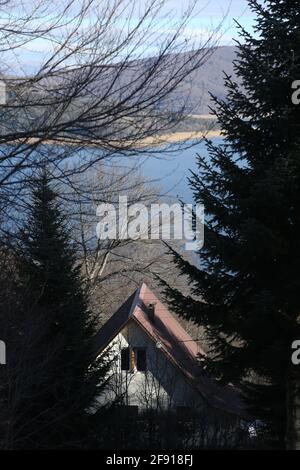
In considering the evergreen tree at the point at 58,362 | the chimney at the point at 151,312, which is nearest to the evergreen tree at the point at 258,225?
the evergreen tree at the point at 58,362

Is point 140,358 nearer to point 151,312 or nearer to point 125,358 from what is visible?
point 125,358

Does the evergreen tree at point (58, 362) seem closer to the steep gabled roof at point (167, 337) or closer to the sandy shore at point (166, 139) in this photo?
the sandy shore at point (166, 139)

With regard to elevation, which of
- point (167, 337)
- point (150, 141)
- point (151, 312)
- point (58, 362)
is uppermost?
point (151, 312)

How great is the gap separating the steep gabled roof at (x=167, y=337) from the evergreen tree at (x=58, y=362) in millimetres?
5676

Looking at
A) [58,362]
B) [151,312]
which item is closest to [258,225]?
[58,362]

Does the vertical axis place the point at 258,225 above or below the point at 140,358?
above

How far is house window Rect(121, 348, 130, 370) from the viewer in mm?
23802

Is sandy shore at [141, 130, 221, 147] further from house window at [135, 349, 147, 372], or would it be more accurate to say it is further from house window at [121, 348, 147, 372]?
house window at [135, 349, 147, 372]

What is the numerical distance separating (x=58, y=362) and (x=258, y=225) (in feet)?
21.5

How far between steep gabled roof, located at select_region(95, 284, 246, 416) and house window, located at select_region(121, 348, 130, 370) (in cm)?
61

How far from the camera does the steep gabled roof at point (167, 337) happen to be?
68.9ft

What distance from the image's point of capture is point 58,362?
47.5 feet
